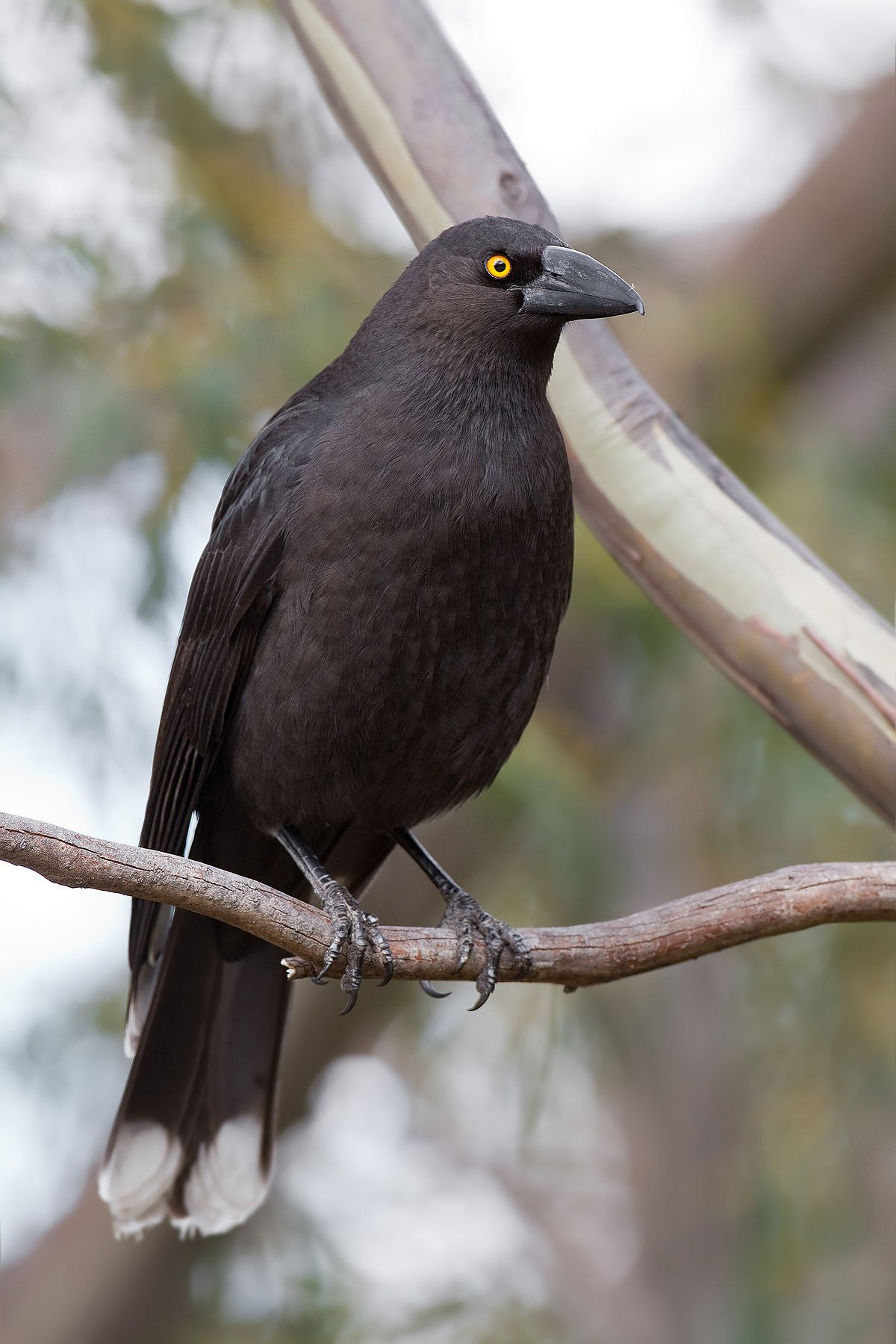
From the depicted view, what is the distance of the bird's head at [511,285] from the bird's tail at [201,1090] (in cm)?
156

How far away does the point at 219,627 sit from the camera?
341cm

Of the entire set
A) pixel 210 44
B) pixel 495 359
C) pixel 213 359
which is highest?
pixel 210 44

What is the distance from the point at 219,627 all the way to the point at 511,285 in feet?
3.22

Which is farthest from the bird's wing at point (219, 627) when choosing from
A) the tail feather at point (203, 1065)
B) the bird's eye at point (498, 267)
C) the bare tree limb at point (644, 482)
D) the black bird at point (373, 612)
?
the bare tree limb at point (644, 482)

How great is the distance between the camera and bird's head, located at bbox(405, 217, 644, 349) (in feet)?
10.5

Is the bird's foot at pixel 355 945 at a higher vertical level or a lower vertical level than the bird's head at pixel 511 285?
lower

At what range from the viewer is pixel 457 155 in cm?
345

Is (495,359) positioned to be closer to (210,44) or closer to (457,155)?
(457,155)

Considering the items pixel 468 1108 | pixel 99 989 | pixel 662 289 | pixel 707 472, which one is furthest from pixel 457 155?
pixel 468 1108

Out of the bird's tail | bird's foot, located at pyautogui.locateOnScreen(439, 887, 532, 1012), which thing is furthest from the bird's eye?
the bird's tail

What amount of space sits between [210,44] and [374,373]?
2.61 meters

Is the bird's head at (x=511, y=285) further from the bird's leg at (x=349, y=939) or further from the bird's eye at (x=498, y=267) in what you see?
the bird's leg at (x=349, y=939)

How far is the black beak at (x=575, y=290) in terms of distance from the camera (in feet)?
10.4

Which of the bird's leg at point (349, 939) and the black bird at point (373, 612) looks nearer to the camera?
the bird's leg at point (349, 939)
